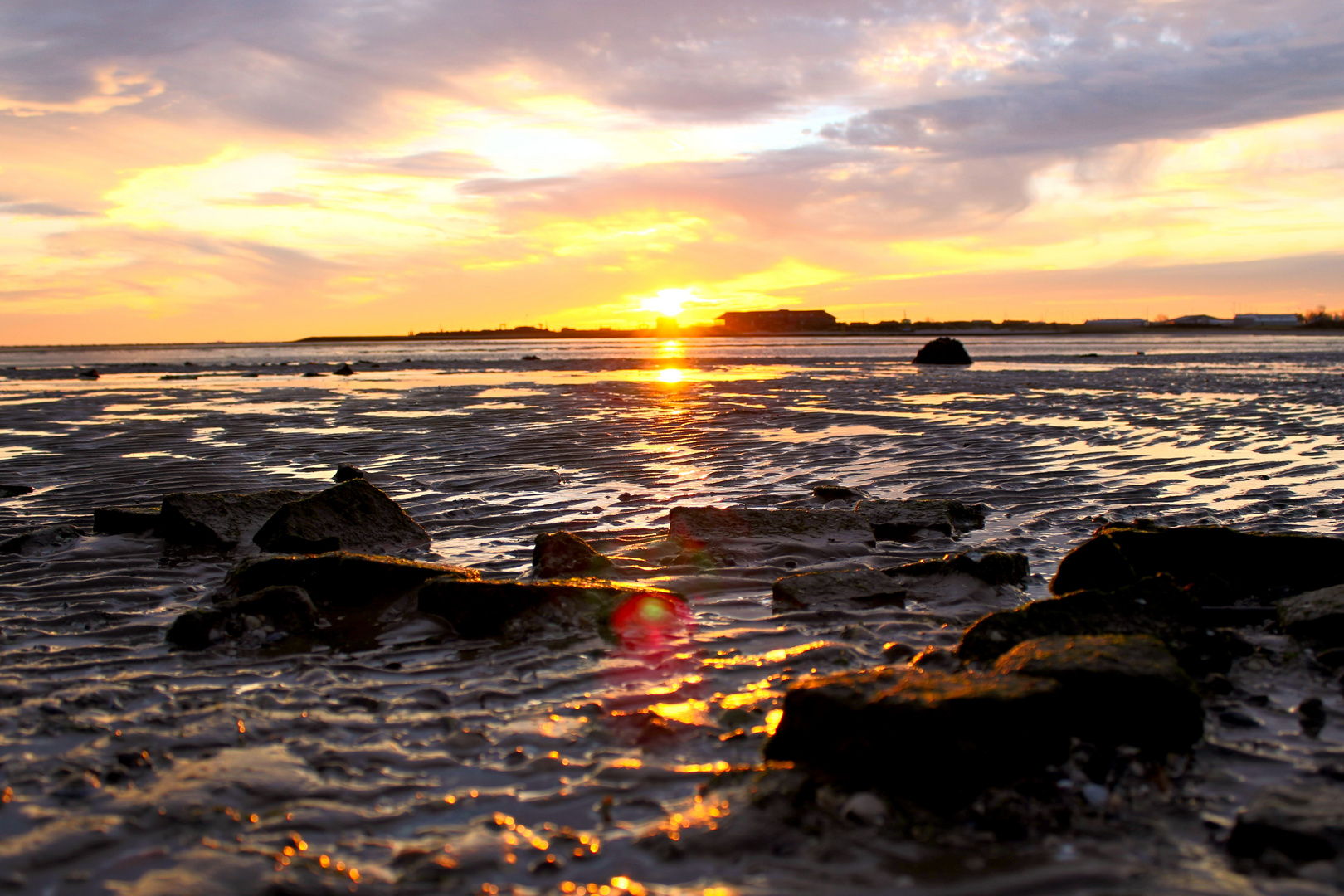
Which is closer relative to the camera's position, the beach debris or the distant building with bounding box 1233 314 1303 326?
the beach debris

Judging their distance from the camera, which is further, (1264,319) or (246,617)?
(1264,319)

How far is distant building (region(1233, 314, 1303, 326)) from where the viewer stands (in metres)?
167

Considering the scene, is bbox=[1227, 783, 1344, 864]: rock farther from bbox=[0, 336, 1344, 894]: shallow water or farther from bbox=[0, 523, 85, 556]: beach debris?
bbox=[0, 523, 85, 556]: beach debris

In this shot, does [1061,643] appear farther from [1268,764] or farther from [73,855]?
[73,855]

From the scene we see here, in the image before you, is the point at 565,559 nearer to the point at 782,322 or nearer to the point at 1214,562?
the point at 1214,562

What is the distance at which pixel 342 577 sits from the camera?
233 inches

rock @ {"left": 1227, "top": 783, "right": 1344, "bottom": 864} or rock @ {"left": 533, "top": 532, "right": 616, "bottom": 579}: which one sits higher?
rock @ {"left": 533, "top": 532, "right": 616, "bottom": 579}

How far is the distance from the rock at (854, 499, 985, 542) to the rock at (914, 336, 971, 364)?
109 ft

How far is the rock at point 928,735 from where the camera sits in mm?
3318

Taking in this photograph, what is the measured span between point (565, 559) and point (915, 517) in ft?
10.8

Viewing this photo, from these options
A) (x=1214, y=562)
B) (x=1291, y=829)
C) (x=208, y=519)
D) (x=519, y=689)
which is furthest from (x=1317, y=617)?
(x=208, y=519)

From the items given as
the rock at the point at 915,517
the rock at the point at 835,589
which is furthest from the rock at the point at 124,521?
the rock at the point at 915,517

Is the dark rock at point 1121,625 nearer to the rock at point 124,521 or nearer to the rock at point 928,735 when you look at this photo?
the rock at point 928,735

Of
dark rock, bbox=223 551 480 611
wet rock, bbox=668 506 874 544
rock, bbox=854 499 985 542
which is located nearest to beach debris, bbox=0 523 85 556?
dark rock, bbox=223 551 480 611
